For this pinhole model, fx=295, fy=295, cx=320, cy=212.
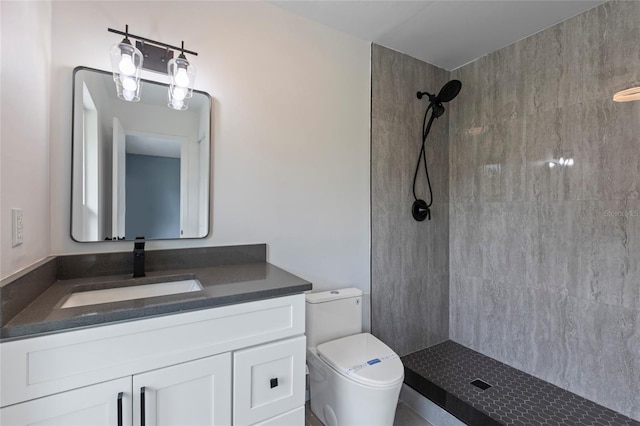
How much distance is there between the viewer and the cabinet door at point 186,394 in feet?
3.10

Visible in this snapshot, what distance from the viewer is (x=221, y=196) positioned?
1665 millimetres

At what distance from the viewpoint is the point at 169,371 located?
3.23ft

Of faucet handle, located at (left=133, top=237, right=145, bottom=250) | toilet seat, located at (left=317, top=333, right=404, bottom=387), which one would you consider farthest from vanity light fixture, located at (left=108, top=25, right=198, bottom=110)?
toilet seat, located at (left=317, top=333, right=404, bottom=387)

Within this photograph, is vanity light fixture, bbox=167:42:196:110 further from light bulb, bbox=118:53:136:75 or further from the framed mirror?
light bulb, bbox=118:53:136:75

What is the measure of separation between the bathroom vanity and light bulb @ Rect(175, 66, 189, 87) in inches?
38.5

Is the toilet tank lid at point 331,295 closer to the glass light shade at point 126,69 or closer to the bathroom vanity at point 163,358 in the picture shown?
the bathroom vanity at point 163,358

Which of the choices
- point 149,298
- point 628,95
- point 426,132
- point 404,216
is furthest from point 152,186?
point 628,95

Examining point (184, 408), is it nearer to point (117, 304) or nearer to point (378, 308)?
point (117, 304)

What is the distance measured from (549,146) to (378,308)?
5.40ft

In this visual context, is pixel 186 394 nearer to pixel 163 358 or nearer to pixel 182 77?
pixel 163 358

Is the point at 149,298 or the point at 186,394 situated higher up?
the point at 149,298

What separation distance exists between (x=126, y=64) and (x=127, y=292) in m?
1.04

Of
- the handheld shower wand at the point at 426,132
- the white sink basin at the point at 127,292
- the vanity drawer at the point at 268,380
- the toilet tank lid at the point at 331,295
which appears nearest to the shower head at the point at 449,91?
the handheld shower wand at the point at 426,132

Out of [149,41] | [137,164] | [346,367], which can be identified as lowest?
[346,367]
